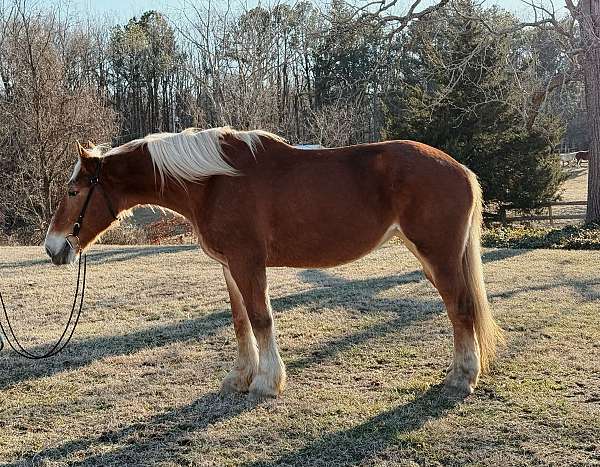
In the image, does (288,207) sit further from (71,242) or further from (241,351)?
(71,242)

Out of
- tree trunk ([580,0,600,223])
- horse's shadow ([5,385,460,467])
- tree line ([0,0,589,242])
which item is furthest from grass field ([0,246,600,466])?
tree line ([0,0,589,242])

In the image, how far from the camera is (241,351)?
3.99 meters

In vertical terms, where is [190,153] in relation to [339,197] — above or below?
above

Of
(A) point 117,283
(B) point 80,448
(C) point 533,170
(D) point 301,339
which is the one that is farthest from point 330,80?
(B) point 80,448

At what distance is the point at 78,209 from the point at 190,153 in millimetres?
819

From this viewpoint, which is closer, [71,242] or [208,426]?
[208,426]

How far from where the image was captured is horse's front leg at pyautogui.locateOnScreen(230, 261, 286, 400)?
3.69 metres

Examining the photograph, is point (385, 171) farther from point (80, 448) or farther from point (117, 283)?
point (117, 283)

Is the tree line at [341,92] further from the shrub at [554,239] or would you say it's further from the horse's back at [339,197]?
the horse's back at [339,197]

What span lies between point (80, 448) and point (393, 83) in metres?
24.2

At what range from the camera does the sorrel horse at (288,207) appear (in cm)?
365

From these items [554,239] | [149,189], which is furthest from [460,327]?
[554,239]

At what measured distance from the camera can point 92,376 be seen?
14.1ft

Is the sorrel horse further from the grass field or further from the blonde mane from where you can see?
the grass field
